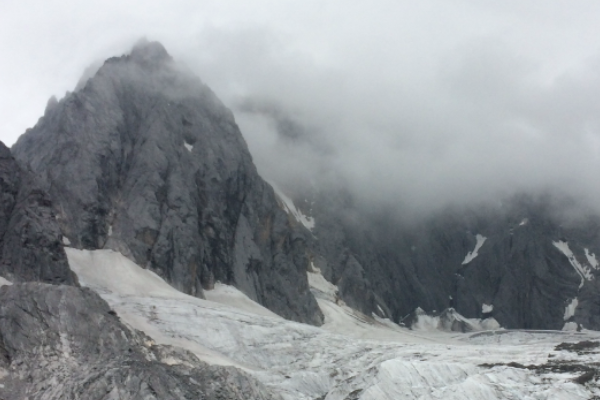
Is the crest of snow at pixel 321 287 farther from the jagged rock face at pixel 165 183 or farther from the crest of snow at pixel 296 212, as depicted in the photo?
the crest of snow at pixel 296 212

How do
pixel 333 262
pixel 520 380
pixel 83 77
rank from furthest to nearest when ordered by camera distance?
pixel 333 262, pixel 83 77, pixel 520 380

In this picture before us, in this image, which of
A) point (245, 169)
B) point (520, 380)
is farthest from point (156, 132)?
point (520, 380)

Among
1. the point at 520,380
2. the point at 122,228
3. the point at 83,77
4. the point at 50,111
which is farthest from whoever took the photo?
the point at 83,77

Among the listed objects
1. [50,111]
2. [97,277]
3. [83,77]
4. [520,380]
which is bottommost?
[520,380]

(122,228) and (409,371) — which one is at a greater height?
(122,228)

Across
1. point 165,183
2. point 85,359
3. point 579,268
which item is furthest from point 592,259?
point 85,359

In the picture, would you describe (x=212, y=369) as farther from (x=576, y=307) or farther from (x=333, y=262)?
(x=576, y=307)

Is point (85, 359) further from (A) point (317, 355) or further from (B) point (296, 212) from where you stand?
A: (B) point (296, 212)
